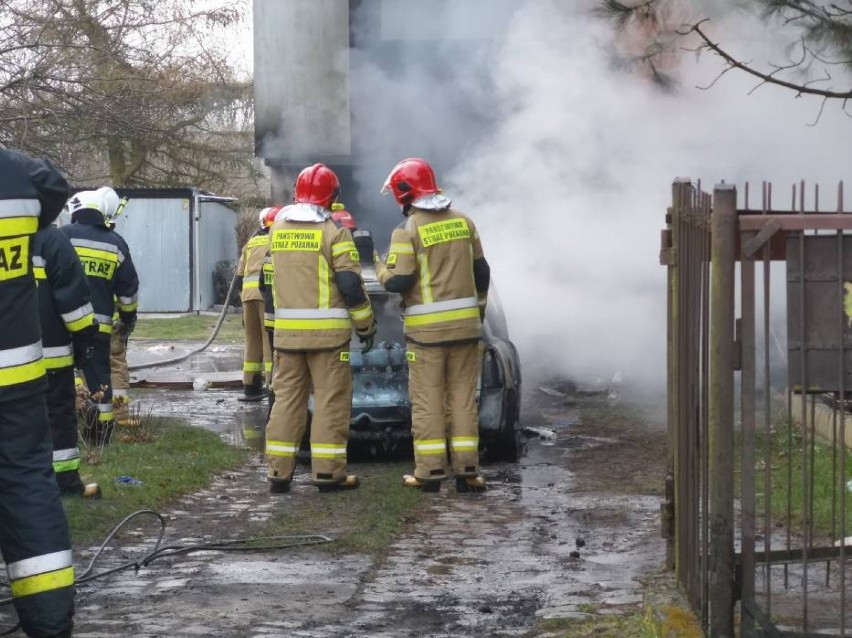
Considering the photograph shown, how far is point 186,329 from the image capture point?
2320 cm

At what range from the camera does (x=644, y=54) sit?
9.34 meters

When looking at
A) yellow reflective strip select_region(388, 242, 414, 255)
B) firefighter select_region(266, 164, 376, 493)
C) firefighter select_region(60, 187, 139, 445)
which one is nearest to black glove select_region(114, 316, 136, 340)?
firefighter select_region(60, 187, 139, 445)

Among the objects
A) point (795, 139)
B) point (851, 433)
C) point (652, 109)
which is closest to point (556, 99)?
point (652, 109)

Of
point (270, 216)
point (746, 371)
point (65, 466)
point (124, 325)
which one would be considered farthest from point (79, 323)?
point (270, 216)

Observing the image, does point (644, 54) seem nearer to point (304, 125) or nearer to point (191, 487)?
point (191, 487)

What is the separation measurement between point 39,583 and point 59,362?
9.17 ft

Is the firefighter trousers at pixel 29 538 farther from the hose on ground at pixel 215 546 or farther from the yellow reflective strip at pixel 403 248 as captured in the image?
the yellow reflective strip at pixel 403 248

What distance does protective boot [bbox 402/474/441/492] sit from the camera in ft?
25.7

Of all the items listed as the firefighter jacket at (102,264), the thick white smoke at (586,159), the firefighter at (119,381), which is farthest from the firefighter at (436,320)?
the thick white smoke at (586,159)

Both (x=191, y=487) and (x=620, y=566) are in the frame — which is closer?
(x=620, y=566)

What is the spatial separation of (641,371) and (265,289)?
3746 mm

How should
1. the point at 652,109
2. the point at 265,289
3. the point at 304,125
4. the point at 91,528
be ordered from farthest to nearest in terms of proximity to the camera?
the point at 304,125 < the point at 652,109 < the point at 265,289 < the point at 91,528

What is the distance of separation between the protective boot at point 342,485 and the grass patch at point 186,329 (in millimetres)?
13117

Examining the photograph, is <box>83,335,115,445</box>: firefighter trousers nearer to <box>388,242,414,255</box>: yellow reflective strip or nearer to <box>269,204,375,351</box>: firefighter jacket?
<box>269,204,375,351</box>: firefighter jacket
